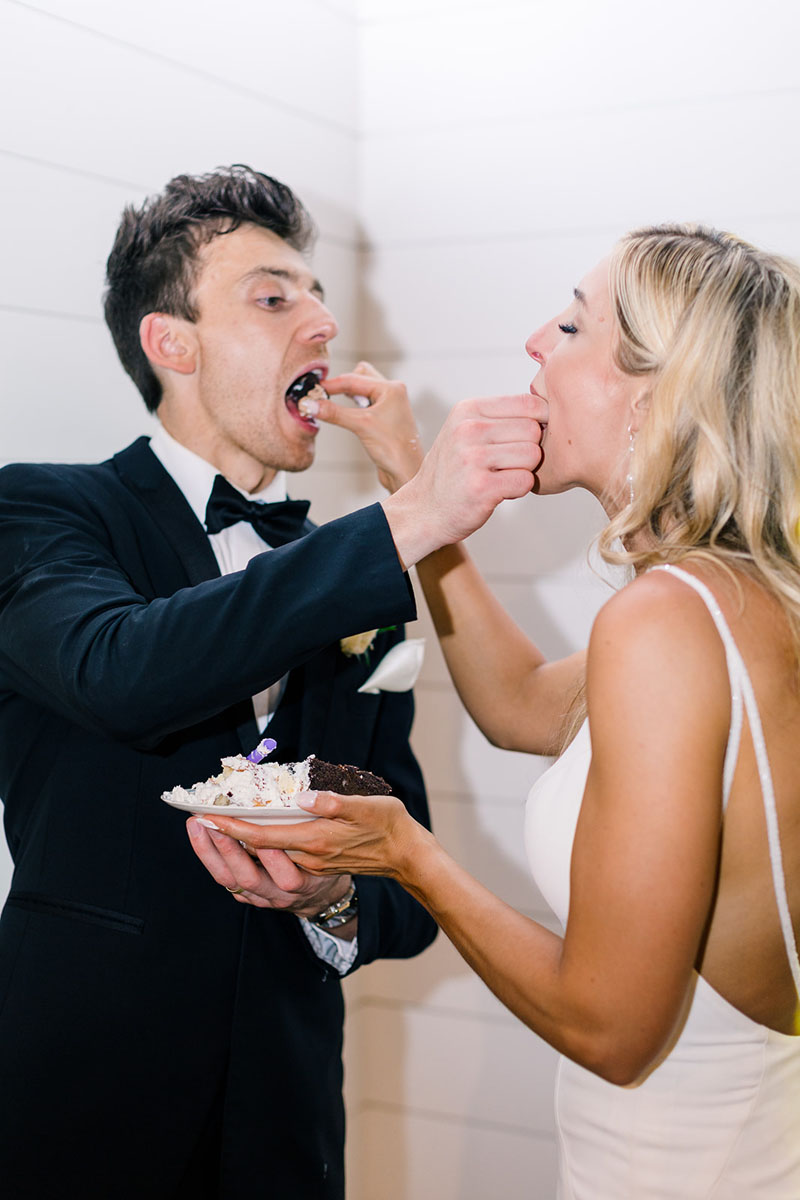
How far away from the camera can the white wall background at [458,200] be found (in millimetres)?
2186

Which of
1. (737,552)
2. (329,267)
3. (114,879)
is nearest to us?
(737,552)

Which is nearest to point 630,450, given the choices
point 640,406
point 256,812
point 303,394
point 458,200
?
point 640,406

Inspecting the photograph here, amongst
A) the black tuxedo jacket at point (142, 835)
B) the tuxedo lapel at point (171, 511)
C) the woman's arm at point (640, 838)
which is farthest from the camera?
the tuxedo lapel at point (171, 511)

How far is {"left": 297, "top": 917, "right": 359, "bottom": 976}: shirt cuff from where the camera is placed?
172 cm

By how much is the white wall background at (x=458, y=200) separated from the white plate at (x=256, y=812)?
865mm

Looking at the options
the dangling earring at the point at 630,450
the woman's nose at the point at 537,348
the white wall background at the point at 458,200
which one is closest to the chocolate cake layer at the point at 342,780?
the dangling earring at the point at 630,450

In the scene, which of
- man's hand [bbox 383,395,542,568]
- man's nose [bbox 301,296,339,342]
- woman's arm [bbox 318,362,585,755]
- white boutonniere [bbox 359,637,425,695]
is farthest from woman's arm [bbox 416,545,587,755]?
man's hand [bbox 383,395,542,568]

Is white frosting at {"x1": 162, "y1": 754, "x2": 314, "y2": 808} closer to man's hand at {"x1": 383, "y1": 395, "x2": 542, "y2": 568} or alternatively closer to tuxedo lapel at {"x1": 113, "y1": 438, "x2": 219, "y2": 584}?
man's hand at {"x1": 383, "y1": 395, "x2": 542, "y2": 568}

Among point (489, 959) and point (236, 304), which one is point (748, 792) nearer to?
point (489, 959)

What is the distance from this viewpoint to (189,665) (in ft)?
4.27

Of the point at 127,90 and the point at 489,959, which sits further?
the point at 127,90

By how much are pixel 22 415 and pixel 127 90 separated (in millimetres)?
630

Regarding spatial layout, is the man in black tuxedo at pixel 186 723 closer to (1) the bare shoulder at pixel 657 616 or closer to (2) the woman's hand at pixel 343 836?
(2) the woman's hand at pixel 343 836

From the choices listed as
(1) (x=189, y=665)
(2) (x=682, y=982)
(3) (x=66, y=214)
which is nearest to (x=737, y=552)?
(2) (x=682, y=982)
